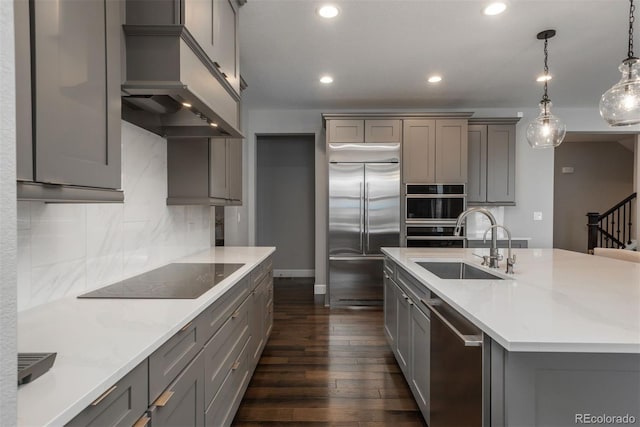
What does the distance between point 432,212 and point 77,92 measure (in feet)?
13.7

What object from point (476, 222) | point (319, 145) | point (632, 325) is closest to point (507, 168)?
point (476, 222)

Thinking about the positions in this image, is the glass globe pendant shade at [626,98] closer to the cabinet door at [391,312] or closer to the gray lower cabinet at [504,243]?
the cabinet door at [391,312]

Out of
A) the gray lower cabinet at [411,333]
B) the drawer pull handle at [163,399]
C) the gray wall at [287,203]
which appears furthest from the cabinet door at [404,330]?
the gray wall at [287,203]

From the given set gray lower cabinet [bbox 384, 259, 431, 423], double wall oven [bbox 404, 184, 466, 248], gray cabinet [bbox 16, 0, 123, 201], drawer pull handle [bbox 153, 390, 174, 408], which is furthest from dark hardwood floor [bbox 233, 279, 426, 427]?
gray cabinet [bbox 16, 0, 123, 201]

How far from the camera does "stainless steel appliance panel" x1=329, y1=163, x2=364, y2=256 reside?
4.54 meters

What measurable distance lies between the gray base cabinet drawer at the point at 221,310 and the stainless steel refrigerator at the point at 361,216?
2502 mm

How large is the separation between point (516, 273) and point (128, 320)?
192 cm

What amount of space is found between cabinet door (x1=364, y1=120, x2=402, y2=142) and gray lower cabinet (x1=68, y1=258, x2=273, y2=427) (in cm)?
278

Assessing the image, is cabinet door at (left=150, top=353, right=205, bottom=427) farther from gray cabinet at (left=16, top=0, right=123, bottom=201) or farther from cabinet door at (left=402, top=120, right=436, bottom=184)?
cabinet door at (left=402, top=120, right=436, bottom=184)

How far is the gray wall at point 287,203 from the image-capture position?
635 cm

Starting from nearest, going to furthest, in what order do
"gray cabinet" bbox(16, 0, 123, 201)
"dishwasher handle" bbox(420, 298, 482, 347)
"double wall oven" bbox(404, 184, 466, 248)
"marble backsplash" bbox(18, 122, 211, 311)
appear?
1. "gray cabinet" bbox(16, 0, 123, 201)
2. "dishwasher handle" bbox(420, 298, 482, 347)
3. "marble backsplash" bbox(18, 122, 211, 311)
4. "double wall oven" bbox(404, 184, 466, 248)

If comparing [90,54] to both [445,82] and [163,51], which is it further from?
[445,82]

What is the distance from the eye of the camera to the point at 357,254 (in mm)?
4586

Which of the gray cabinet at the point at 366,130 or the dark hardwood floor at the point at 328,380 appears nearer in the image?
the dark hardwood floor at the point at 328,380
